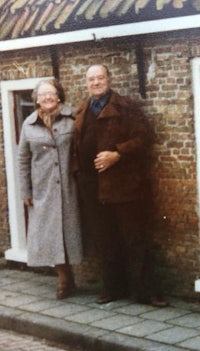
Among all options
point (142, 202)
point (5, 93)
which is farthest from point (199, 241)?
point (5, 93)

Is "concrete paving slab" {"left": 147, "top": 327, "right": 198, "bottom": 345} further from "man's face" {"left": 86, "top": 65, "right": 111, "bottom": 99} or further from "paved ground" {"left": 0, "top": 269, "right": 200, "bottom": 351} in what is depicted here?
"man's face" {"left": 86, "top": 65, "right": 111, "bottom": 99}

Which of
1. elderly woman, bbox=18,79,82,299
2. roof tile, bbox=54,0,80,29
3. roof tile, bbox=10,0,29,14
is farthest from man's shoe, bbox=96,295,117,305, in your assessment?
roof tile, bbox=10,0,29,14

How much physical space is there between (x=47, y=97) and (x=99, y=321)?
2.10 m

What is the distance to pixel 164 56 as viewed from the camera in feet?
24.1

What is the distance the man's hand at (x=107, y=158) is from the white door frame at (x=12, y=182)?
219cm

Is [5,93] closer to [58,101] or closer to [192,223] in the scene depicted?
[58,101]

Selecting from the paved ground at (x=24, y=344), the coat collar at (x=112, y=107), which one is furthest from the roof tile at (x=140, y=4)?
the paved ground at (x=24, y=344)

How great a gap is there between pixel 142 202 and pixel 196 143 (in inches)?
29.4

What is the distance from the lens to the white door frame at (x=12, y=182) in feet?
29.8

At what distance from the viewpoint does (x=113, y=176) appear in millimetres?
7137

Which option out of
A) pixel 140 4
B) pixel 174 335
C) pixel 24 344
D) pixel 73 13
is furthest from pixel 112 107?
pixel 24 344

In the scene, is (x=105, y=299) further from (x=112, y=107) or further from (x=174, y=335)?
(x=112, y=107)

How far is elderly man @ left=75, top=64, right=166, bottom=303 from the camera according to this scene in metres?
7.10

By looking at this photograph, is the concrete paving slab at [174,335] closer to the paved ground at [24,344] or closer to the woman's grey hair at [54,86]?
the paved ground at [24,344]
